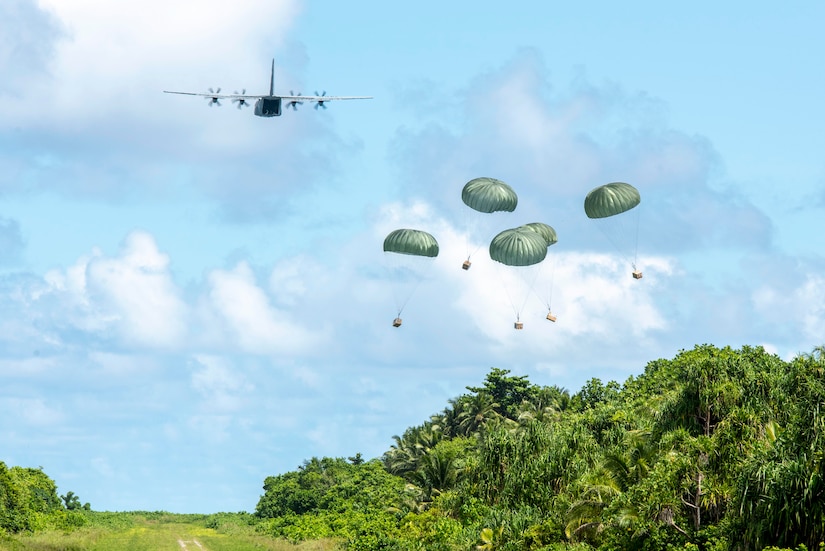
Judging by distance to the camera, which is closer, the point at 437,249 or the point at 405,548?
the point at 405,548

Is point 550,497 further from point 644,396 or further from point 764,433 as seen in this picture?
point 644,396

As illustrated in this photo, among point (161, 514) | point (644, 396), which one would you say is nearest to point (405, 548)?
point (644, 396)

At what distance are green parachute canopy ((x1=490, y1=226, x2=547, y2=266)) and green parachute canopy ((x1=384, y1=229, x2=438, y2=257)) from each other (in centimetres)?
398

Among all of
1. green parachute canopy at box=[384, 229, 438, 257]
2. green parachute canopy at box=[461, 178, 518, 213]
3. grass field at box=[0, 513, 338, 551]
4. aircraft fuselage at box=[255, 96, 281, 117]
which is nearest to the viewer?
green parachute canopy at box=[384, 229, 438, 257]

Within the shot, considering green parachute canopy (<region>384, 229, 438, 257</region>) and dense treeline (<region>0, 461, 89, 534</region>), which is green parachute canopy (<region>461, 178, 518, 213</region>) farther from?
dense treeline (<region>0, 461, 89, 534</region>)

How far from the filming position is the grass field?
230 feet

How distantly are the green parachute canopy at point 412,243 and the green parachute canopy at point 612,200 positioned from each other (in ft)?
31.5

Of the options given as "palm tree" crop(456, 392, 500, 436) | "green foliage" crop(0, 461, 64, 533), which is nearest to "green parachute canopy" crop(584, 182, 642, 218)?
"palm tree" crop(456, 392, 500, 436)

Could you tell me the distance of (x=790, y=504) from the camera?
3081cm

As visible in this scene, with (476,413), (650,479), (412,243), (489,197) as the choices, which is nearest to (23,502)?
(412,243)

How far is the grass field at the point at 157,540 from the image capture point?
70.0m

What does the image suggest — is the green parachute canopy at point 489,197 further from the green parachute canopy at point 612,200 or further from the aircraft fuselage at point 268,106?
the aircraft fuselage at point 268,106

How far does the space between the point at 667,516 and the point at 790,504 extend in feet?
24.9

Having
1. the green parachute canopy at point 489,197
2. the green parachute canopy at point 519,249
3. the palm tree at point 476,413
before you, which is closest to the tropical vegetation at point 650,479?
the green parachute canopy at point 519,249
